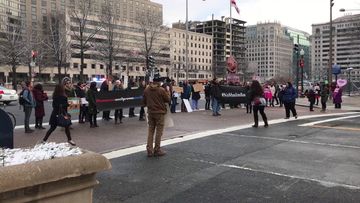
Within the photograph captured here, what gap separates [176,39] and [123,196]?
156998mm

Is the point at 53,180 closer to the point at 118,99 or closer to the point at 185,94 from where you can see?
the point at 118,99

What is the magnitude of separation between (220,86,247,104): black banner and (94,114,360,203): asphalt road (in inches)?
404

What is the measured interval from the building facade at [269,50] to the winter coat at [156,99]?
438ft

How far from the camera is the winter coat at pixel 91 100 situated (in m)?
15.1

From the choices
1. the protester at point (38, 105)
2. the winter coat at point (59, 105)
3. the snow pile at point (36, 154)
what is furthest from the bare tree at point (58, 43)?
the snow pile at point (36, 154)

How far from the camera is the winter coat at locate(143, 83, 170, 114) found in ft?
30.5

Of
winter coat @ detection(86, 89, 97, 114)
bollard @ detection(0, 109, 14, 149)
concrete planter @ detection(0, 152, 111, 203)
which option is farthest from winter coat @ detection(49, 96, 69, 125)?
concrete planter @ detection(0, 152, 111, 203)

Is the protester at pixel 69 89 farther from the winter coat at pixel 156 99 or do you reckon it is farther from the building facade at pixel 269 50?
the building facade at pixel 269 50

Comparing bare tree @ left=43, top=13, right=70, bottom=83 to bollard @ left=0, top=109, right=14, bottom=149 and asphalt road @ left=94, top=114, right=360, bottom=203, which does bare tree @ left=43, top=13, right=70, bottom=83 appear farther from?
bollard @ left=0, top=109, right=14, bottom=149

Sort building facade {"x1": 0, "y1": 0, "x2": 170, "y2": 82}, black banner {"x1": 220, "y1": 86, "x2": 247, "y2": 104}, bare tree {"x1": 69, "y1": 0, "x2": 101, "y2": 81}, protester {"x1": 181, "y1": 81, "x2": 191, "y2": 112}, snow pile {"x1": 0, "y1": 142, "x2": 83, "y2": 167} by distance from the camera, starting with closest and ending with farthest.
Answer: snow pile {"x1": 0, "y1": 142, "x2": 83, "y2": 167}
protester {"x1": 181, "y1": 81, "x2": 191, "y2": 112}
black banner {"x1": 220, "y1": 86, "x2": 247, "y2": 104}
bare tree {"x1": 69, "y1": 0, "x2": 101, "y2": 81}
building facade {"x1": 0, "y1": 0, "x2": 170, "y2": 82}

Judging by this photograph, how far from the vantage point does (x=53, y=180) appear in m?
2.99

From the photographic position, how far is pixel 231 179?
279 inches

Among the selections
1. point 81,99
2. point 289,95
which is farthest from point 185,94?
point 81,99

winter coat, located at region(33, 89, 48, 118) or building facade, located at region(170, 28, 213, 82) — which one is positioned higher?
building facade, located at region(170, 28, 213, 82)
